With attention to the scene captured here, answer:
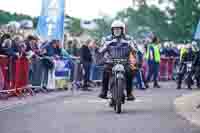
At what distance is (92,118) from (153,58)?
14.1 m

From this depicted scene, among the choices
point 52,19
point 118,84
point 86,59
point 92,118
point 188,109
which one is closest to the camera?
point 92,118

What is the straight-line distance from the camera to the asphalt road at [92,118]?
43.6 ft

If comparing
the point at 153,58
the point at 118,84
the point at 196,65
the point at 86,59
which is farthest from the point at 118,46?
the point at 153,58

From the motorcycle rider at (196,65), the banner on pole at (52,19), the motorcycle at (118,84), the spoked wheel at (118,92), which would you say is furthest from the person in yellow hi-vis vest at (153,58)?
the spoked wheel at (118,92)

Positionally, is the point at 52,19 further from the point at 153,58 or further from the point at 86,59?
the point at 153,58

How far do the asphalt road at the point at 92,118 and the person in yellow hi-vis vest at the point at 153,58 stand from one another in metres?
8.21

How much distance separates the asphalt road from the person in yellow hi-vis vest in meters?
8.21

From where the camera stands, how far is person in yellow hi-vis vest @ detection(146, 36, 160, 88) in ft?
94.3

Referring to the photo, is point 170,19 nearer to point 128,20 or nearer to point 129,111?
point 128,20

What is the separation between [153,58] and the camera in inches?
1151

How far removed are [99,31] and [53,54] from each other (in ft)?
227

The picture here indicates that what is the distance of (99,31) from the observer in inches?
3718

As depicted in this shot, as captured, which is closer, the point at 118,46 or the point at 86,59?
the point at 118,46

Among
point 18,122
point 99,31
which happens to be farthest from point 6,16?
point 18,122
